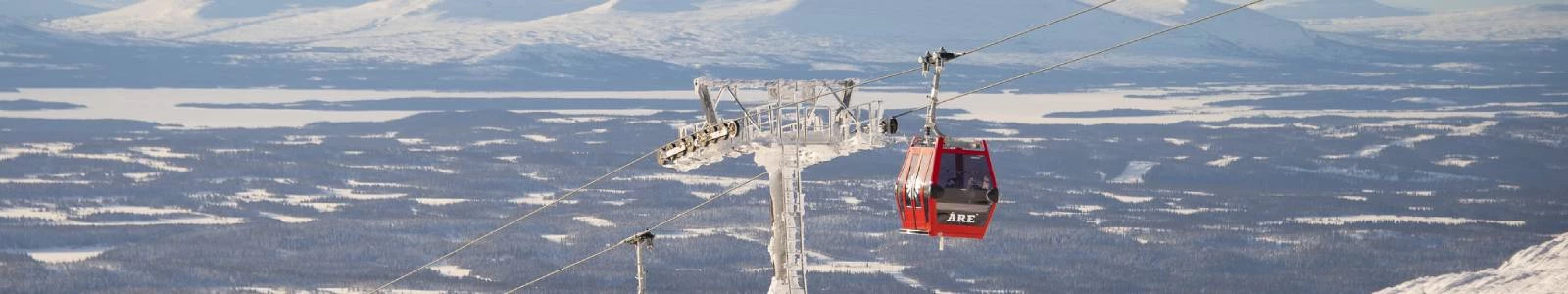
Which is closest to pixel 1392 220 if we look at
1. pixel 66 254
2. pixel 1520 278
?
pixel 66 254

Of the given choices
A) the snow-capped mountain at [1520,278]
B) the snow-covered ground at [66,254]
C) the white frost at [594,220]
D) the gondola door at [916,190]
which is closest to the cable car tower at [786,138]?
the gondola door at [916,190]

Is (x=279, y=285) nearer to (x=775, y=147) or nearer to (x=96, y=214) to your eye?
(x=96, y=214)

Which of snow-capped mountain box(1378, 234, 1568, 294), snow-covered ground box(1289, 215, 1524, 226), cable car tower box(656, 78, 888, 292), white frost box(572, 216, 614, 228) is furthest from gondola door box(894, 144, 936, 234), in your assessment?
snow-covered ground box(1289, 215, 1524, 226)

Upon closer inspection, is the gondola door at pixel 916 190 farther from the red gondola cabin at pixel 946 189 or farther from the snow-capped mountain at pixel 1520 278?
the snow-capped mountain at pixel 1520 278

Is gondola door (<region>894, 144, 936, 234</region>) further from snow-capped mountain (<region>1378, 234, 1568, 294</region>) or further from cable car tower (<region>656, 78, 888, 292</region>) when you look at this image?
snow-capped mountain (<region>1378, 234, 1568, 294</region>)

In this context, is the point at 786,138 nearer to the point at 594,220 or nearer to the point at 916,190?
the point at 916,190

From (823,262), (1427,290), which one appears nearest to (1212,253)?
(823,262)
